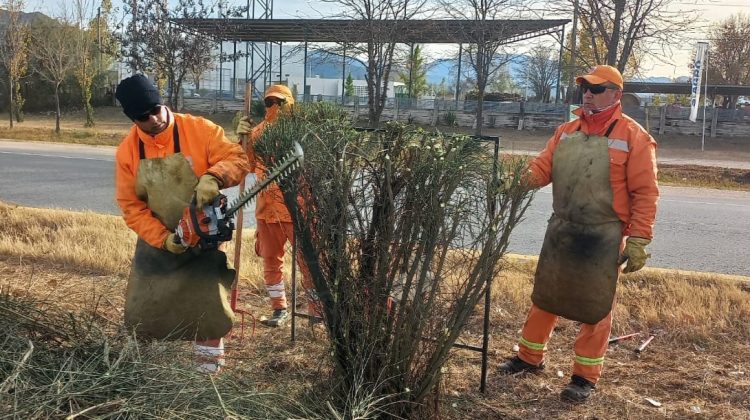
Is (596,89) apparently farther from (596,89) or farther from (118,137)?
(118,137)

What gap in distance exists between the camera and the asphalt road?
7234 mm

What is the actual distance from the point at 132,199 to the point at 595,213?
8.22ft

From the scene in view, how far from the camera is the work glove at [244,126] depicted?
158 inches

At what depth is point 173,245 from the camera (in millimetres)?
2969

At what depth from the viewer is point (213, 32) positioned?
21.4m

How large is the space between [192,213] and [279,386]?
0.89 meters

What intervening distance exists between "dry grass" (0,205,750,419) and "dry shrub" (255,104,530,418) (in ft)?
0.92

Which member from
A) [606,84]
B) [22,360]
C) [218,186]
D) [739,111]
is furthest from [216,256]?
[739,111]

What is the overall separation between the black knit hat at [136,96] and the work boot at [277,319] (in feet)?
6.44

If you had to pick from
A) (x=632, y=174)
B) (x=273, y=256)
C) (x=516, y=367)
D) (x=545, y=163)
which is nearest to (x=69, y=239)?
(x=273, y=256)

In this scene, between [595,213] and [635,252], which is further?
[595,213]

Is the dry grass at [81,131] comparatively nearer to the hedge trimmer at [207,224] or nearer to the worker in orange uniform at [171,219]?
the worker in orange uniform at [171,219]

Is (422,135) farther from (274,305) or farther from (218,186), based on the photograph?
(274,305)

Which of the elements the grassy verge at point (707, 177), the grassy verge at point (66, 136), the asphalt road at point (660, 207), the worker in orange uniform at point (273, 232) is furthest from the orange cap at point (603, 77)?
the grassy verge at point (66, 136)
